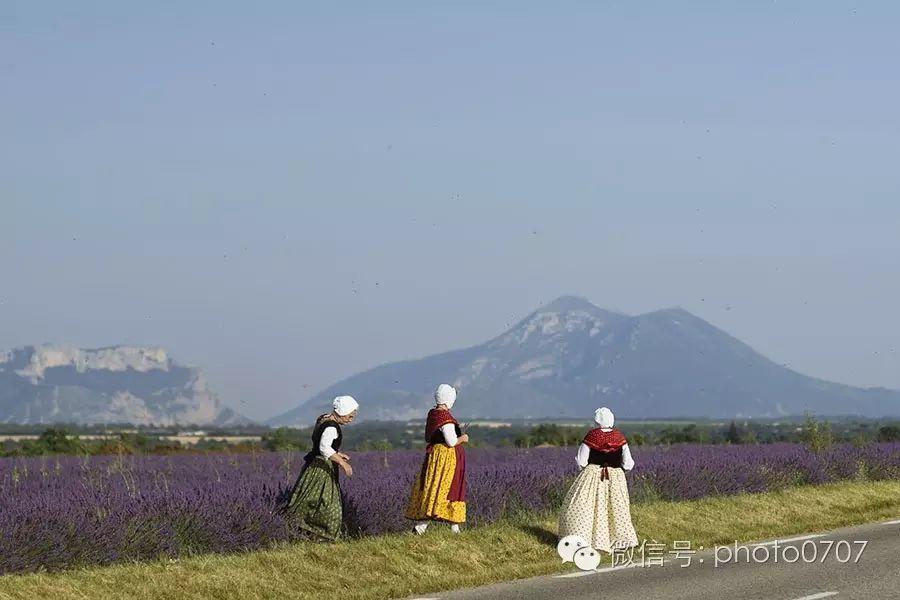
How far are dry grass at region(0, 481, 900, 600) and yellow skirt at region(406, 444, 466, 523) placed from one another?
0.69 ft

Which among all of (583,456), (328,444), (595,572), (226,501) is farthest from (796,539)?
(226,501)

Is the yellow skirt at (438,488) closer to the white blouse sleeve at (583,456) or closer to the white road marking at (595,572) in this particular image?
the white blouse sleeve at (583,456)

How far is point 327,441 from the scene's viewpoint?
51.1ft

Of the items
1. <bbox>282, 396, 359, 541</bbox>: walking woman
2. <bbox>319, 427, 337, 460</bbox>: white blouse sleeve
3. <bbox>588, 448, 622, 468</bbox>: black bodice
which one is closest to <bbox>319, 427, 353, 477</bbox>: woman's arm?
<bbox>319, 427, 337, 460</bbox>: white blouse sleeve

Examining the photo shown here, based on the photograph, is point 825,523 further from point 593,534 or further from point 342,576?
point 342,576

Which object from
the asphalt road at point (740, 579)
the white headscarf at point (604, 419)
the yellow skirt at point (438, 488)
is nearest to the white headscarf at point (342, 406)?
the yellow skirt at point (438, 488)

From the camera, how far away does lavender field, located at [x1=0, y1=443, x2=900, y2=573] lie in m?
14.0

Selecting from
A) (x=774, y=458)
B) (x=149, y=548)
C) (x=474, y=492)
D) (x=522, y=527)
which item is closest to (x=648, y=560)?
(x=522, y=527)

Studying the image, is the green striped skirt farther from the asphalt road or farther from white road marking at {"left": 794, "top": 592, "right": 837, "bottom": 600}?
white road marking at {"left": 794, "top": 592, "right": 837, "bottom": 600}

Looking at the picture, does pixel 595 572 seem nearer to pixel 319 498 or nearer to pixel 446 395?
pixel 446 395

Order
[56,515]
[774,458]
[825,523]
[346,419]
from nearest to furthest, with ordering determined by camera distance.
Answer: [56,515]
[346,419]
[825,523]
[774,458]

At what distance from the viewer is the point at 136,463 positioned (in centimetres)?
3331

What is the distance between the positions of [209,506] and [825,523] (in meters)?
8.63

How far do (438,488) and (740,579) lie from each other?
3496mm
